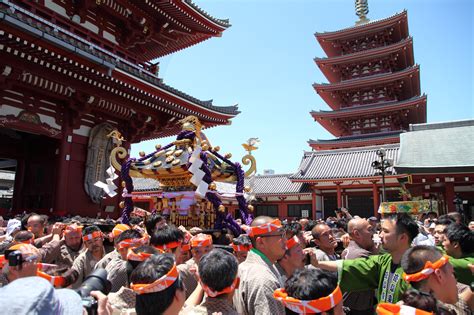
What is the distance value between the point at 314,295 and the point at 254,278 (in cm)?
72

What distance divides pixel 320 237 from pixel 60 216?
7352 mm

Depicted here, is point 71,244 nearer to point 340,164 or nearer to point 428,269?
point 428,269

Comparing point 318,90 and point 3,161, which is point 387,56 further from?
point 3,161

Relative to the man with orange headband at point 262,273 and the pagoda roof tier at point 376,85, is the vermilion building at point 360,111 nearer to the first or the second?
the pagoda roof tier at point 376,85

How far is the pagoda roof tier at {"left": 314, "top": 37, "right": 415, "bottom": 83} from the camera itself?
81.0 ft

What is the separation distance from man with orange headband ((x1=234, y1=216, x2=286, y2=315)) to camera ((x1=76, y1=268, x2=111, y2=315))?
3.05ft

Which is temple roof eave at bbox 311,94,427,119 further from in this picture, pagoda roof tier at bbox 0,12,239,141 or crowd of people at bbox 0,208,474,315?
crowd of people at bbox 0,208,474,315

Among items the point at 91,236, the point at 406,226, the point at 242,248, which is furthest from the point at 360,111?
the point at 91,236

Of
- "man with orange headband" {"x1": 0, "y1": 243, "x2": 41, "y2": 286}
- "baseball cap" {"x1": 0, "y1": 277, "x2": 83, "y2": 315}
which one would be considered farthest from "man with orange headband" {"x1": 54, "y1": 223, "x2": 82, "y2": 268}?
"baseball cap" {"x1": 0, "y1": 277, "x2": 83, "y2": 315}

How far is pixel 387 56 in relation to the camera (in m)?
25.7

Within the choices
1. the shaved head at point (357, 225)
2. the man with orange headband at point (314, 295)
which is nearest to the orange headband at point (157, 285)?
the man with orange headband at point (314, 295)

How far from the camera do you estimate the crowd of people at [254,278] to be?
5.16 feet

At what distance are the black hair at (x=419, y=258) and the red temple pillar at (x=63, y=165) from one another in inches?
358

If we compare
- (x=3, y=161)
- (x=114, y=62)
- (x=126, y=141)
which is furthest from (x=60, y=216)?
(x=3, y=161)
